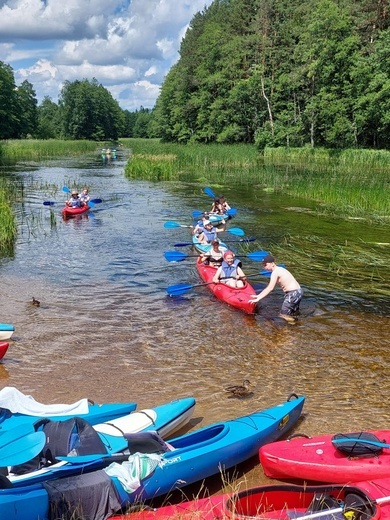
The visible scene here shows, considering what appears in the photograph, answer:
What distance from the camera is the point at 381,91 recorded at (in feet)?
111

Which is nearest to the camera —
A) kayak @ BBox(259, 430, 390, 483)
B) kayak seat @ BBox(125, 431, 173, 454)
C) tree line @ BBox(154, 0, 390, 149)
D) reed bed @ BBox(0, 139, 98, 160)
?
kayak @ BBox(259, 430, 390, 483)

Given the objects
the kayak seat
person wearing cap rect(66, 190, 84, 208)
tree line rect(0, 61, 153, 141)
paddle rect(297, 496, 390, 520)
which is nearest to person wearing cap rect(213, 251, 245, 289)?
the kayak seat

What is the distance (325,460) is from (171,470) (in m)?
1.31

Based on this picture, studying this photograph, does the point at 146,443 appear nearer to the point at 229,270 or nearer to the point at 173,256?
the point at 229,270

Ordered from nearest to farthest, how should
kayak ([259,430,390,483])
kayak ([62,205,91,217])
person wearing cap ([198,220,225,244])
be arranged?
kayak ([259,430,390,483]) < person wearing cap ([198,220,225,244]) < kayak ([62,205,91,217])

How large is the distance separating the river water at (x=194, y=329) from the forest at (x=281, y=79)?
25.5 m

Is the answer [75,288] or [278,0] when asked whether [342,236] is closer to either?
[75,288]

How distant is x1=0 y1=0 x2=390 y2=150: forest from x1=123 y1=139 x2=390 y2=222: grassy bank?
3392 millimetres

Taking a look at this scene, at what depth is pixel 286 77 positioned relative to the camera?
44.2 m

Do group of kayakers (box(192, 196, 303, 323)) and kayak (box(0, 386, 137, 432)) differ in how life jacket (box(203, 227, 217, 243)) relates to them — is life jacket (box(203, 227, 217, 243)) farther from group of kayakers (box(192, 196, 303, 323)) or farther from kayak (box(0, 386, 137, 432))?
kayak (box(0, 386, 137, 432))

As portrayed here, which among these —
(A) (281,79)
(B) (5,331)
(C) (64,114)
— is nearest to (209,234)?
(B) (5,331)

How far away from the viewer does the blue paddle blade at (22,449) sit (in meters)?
3.74

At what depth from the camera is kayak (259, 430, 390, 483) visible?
4.22 metres

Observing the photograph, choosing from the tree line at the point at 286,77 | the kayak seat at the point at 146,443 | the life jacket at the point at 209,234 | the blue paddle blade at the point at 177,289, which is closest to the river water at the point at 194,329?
the blue paddle blade at the point at 177,289
